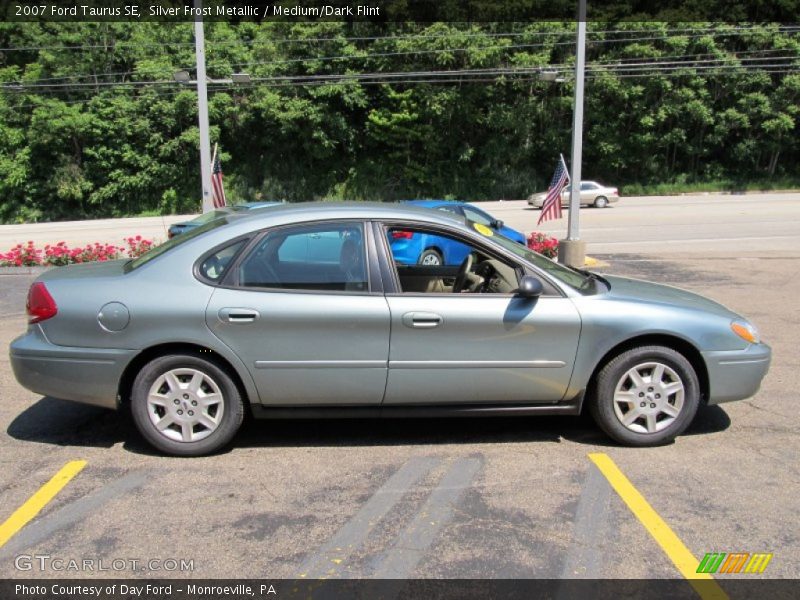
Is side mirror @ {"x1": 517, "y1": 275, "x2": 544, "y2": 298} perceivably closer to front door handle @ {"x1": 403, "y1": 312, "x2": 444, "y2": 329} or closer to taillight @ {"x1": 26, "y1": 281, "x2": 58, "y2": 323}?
front door handle @ {"x1": 403, "y1": 312, "x2": 444, "y2": 329}

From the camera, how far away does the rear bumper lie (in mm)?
4430

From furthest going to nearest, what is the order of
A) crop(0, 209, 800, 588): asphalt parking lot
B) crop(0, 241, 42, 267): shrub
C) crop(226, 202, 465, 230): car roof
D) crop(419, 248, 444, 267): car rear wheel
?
crop(0, 241, 42, 267): shrub → crop(419, 248, 444, 267): car rear wheel → crop(226, 202, 465, 230): car roof → crop(0, 209, 800, 588): asphalt parking lot

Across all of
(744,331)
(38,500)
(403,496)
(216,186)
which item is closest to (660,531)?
(403,496)

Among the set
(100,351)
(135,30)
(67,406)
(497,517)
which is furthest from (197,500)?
(135,30)

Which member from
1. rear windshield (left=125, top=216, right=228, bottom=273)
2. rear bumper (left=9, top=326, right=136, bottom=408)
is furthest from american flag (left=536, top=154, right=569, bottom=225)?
rear bumper (left=9, top=326, right=136, bottom=408)

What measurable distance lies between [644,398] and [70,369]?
374 cm

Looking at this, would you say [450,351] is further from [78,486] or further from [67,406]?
[67,406]

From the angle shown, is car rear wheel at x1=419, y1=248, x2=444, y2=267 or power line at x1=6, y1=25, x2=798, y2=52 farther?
power line at x1=6, y1=25, x2=798, y2=52

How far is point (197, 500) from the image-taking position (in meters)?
3.96

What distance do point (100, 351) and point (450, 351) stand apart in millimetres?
2222

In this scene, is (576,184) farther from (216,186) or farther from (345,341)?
(345,341)

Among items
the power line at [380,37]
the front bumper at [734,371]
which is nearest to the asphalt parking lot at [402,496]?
the front bumper at [734,371]

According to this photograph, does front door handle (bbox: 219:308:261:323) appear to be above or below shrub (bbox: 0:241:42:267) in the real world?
above

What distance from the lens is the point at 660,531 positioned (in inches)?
143
